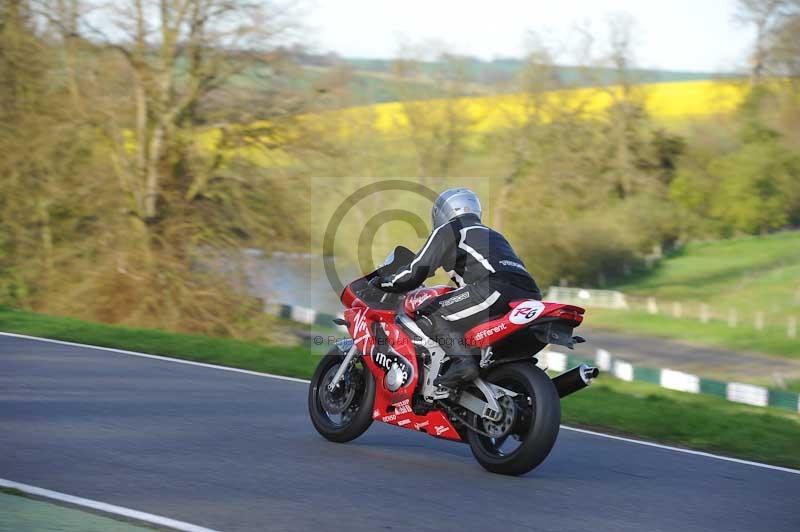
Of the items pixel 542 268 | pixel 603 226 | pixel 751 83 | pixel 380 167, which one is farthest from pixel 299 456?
pixel 751 83

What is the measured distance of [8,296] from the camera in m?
26.0

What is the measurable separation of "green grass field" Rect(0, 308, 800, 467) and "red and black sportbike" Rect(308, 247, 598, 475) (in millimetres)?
2458

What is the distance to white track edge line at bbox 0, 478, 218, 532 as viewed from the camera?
516cm

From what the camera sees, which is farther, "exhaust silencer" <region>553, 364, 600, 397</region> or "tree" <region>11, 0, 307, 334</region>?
"tree" <region>11, 0, 307, 334</region>

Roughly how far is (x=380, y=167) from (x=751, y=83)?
3264 cm

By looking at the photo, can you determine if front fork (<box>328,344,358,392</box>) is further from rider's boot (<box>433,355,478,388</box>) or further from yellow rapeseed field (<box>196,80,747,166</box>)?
yellow rapeseed field (<box>196,80,747,166</box>)

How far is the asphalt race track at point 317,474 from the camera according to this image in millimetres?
5656

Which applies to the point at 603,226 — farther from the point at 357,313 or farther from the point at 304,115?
the point at 357,313

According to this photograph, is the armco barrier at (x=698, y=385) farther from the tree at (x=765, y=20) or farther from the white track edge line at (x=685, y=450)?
the tree at (x=765, y=20)

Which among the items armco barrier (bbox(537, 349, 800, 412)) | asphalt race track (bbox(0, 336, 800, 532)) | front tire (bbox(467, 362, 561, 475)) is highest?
front tire (bbox(467, 362, 561, 475))

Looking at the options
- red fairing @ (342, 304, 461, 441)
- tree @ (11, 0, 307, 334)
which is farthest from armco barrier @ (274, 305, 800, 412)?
red fairing @ (342, 304, 461, 441)

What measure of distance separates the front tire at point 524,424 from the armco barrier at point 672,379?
8.93 metres

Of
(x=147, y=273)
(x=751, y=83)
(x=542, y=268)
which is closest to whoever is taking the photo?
(x=147, y=273)

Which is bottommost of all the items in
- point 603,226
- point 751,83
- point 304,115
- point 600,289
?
point 600,289
